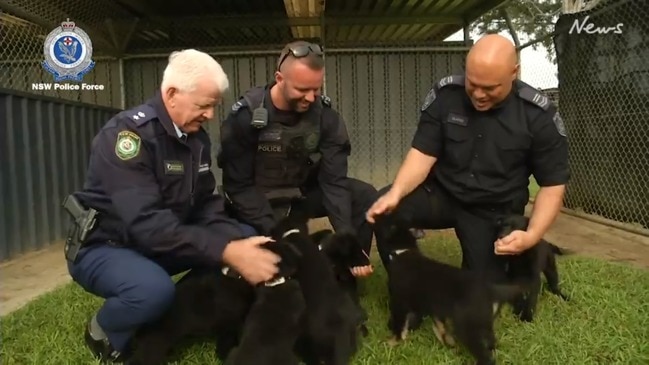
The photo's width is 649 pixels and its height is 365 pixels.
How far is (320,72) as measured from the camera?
338cm

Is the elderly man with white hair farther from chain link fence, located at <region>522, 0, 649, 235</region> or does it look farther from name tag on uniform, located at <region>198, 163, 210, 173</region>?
chain link fence, located at <region>522, 0, 649, 235</region>

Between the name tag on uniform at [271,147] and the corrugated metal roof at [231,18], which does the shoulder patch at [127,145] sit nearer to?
the name tag on uniform at [271,147]

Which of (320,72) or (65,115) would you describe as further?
(65,115)

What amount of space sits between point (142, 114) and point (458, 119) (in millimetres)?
1979

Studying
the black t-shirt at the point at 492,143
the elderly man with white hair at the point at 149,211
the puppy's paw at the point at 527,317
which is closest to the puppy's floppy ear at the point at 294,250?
the elderly man with white hair at the point at 149,211

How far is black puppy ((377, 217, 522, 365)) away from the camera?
2.73 m

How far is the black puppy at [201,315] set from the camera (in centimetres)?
268

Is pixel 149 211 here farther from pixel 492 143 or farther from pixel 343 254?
pixel 492 143

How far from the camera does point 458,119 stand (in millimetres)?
3666

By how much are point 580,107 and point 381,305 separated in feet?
15.2

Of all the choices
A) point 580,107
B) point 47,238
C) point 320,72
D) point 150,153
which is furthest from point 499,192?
point 47,238

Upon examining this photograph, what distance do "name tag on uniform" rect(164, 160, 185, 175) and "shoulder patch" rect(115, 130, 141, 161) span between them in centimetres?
17

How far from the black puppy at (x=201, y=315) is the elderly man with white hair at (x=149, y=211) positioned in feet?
0.26

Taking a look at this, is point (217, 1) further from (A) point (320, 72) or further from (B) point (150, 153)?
(B) point (150, 153)
